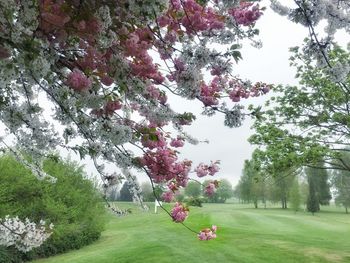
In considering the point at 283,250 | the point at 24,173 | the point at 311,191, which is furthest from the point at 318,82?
the point at 311,191

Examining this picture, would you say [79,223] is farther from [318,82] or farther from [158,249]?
[318,82]

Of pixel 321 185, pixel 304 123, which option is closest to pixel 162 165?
pixel 304 123

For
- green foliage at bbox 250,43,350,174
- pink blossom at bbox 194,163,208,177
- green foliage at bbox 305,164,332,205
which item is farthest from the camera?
green foliage at bbox 305,164,332,205

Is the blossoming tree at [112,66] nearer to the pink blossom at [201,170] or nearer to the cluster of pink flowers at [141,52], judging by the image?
the cluster of pink flowers at [141,52]

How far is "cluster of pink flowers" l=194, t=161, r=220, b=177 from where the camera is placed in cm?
723

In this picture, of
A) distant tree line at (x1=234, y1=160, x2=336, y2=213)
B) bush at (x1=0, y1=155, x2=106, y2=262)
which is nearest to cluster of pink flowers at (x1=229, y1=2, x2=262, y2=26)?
bush at (x1=0, y1=155, x2=106, y2=262)

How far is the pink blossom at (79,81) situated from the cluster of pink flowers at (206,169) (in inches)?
135

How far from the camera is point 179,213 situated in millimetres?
6418

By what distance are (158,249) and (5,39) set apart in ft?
59.9

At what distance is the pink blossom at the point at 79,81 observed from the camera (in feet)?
13.5

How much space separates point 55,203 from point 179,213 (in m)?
23.7

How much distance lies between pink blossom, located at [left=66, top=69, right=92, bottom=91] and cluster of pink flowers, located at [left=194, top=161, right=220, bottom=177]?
342cm

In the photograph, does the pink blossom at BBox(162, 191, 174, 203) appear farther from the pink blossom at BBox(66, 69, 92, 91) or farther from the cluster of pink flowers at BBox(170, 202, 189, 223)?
the pink blossom at BBox(66, 69, 92, 91)

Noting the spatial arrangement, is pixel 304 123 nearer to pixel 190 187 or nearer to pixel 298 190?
pixel 190 187
